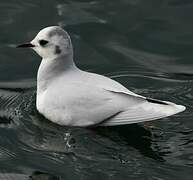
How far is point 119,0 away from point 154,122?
3511mm

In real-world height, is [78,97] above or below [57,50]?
below

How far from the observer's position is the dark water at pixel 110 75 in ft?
25.2

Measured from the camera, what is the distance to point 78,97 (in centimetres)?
816

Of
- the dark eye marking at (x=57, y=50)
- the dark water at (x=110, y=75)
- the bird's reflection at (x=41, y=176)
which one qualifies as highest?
the dark eye marking at (x=57, y=50)

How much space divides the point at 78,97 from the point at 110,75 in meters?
1.59

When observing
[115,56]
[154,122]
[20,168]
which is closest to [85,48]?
[115,56]

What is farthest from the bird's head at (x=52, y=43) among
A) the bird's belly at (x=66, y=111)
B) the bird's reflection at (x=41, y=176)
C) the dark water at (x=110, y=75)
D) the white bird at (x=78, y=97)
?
the bird's reflection at (x=41, y=176)

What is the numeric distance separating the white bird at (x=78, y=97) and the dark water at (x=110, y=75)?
228mm

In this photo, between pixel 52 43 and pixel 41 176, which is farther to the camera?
pixel 52 43

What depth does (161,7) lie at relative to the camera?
11367 mm

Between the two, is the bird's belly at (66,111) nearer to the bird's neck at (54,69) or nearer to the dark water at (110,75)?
the dark water at (110,75)

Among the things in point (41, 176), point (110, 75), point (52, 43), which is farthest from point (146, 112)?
point (110, 75)

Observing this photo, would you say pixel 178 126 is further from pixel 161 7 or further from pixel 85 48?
pixel 161 7

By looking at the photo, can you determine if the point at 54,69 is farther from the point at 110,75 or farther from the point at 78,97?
the point at 110,75
